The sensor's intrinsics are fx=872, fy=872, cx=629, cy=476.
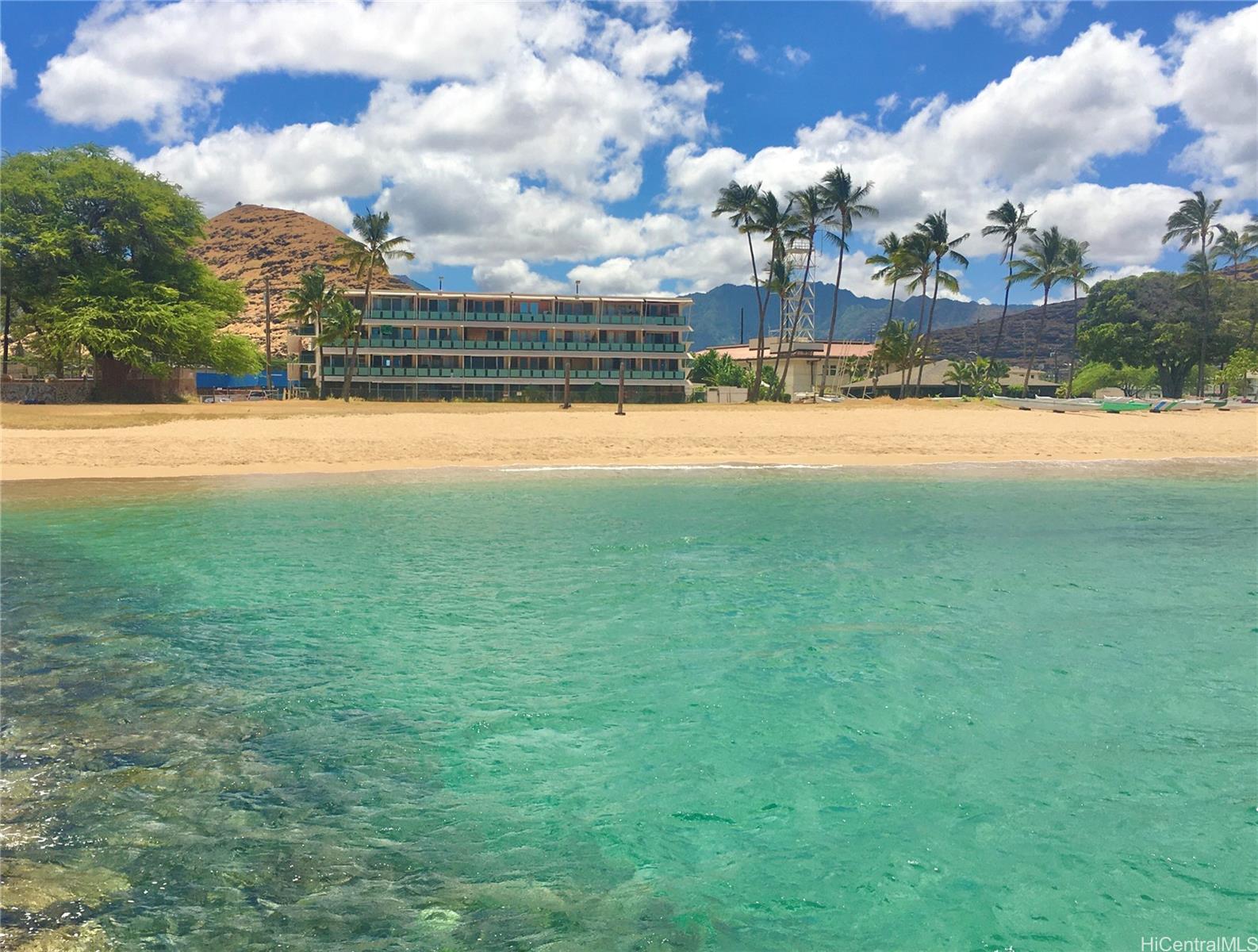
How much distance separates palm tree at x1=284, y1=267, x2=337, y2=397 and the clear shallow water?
59.4 meters

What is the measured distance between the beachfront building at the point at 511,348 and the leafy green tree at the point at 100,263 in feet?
56.2

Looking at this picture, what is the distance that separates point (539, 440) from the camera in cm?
3391

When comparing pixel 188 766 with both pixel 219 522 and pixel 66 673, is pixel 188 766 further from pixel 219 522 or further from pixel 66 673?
pixel 219 522

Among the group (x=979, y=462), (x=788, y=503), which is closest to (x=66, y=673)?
(x=788, y=503)

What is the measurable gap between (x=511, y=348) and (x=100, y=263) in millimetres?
32274

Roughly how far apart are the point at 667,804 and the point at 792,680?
9.54 feet

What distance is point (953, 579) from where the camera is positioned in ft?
44.9

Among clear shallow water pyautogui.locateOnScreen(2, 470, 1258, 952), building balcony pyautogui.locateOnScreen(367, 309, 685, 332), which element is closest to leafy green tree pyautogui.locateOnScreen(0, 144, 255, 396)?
building balcony pyautogui.locateOnScreen(367, 309, 685, 332)

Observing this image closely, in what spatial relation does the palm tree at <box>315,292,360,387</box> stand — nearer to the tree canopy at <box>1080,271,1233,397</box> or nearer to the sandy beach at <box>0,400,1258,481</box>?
the sandy beach at <box>0,400,1258,481</box>

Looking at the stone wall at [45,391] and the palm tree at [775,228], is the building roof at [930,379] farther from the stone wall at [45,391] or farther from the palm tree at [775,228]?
the stone wall at [45,391]

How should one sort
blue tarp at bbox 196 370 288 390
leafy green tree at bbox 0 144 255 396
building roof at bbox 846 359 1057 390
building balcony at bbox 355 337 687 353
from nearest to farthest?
leafy green tree at bbox 0 144 255 396
building balcony at bbox 355 337 687 353
blue tarp at bbox 196 370 288 390
building roof at bbox 846 359 1057 390

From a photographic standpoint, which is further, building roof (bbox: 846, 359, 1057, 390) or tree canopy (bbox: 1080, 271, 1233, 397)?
tree canopy (bbox: 1080, 271, 1233, 397)

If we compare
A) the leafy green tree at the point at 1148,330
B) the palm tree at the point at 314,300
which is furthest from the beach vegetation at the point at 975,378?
the palm tree at the point at 314,300

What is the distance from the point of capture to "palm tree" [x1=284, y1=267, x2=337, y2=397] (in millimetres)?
70312
